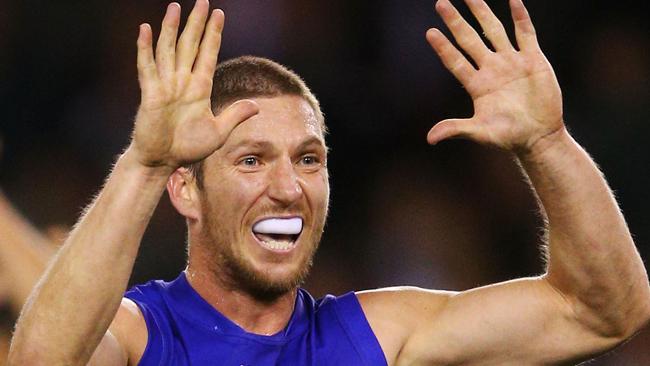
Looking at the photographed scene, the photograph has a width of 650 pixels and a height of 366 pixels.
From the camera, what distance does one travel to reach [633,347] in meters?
5.96

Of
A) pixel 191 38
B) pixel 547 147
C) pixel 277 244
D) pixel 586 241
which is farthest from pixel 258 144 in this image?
pixel 586 241

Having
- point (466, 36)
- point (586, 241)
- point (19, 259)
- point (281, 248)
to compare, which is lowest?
point (19, 259)

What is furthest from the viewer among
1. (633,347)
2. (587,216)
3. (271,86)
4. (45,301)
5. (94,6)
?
(94,6)

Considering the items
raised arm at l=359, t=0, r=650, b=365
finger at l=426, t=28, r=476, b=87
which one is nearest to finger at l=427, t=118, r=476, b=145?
raised arm at l=359, t=0, r=650, b=365

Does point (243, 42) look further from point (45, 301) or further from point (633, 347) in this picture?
point (45, 301)

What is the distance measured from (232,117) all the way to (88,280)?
0.54 metres

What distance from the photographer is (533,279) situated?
3.52 meters

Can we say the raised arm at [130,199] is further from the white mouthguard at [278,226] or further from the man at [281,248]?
the white mouthguard at [278,226]

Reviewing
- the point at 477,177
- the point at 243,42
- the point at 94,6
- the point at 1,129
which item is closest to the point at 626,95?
the point at 477,177

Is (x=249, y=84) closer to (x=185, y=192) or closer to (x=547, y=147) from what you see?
(x=185, y=192)

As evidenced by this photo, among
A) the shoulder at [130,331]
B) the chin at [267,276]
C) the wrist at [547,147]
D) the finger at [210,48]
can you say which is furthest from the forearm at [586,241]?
the shoulder at [130,331]

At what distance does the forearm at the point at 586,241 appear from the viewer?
3176 millimetres

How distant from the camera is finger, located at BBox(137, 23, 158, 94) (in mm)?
2824

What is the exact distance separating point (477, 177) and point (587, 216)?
126 inches
